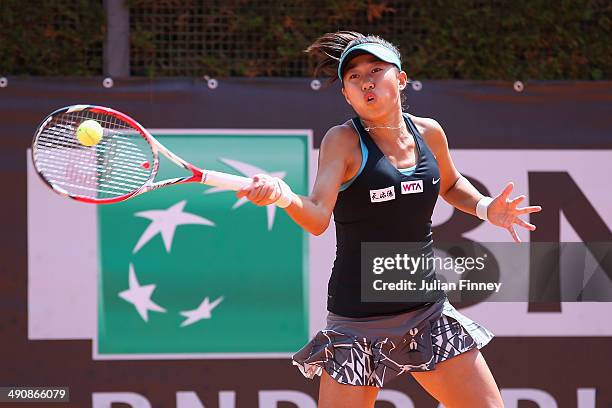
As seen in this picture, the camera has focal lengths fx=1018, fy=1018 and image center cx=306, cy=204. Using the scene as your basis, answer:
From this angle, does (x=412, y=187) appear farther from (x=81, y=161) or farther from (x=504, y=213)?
(x=81, y=161)

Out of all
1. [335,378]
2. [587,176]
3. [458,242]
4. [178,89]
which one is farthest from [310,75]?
[335,378]

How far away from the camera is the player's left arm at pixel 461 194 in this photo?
3512mm

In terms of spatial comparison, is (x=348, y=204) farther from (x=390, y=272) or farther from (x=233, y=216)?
(x=233, y=216)

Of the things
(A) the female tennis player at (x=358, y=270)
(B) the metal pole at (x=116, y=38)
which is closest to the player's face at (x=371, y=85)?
(A) the female tennis player at (x=358, y=270)

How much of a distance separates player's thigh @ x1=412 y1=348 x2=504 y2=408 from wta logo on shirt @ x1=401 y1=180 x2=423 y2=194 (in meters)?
0.55

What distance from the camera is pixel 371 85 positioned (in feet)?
10.9

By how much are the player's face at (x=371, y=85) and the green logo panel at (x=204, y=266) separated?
1.52m

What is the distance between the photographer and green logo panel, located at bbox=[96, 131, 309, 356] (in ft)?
15.7

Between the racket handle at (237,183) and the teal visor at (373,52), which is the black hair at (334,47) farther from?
the racket handle at (237,183)

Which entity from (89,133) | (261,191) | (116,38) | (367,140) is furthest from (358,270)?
(116,38)

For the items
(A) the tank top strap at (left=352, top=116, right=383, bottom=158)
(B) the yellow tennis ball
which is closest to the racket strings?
(B) the yellow tennis ball

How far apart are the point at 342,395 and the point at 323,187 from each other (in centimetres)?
66

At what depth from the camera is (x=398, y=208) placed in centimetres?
332

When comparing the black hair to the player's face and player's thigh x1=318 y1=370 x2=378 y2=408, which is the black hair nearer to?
the player's face
